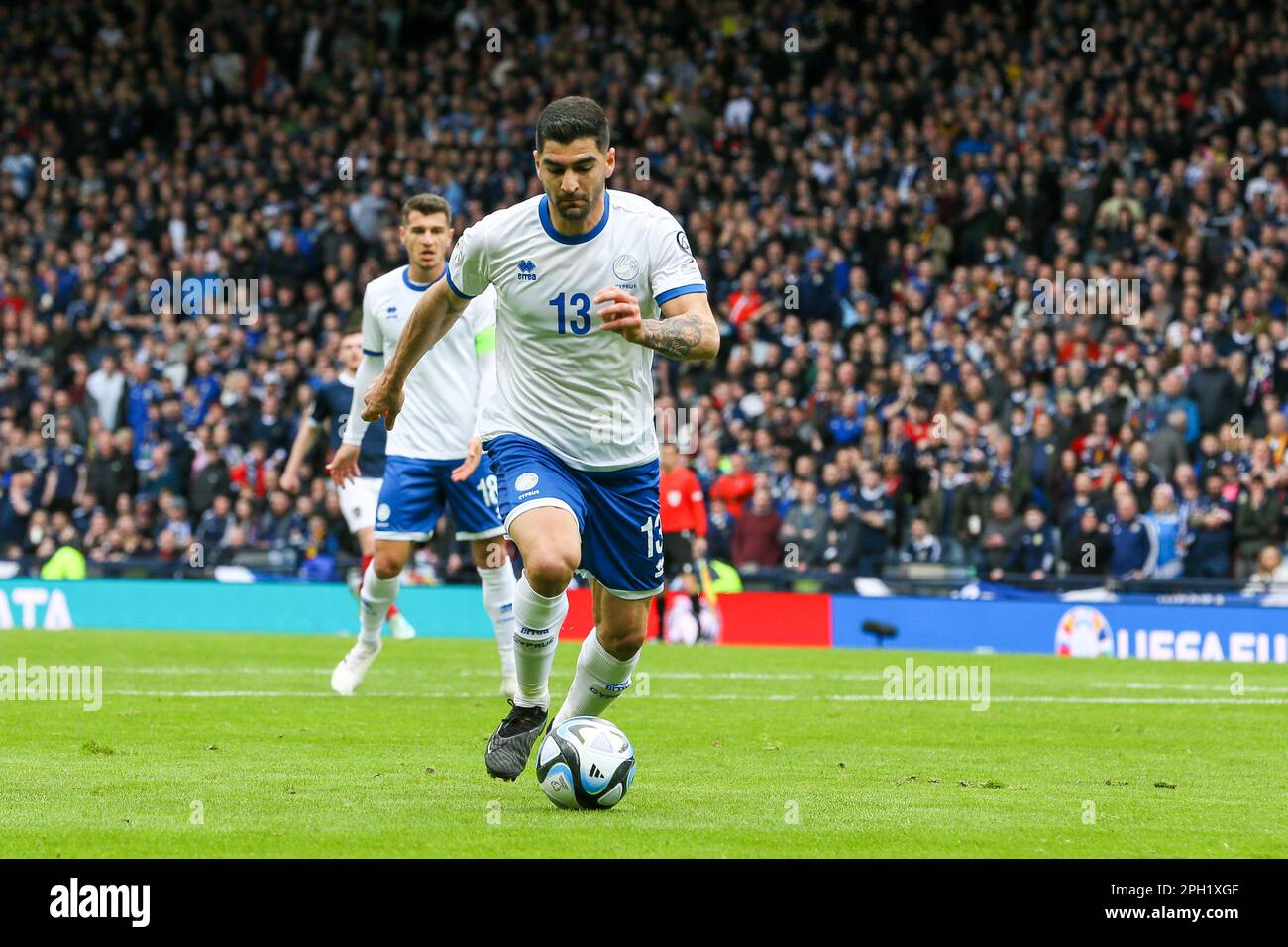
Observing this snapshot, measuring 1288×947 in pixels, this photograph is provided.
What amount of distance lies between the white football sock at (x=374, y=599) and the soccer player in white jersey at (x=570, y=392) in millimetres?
4096

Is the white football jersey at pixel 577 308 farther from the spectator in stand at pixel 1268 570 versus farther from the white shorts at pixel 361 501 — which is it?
the spectator in stand at pixel 1268 570

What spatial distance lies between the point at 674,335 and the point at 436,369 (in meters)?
5.19

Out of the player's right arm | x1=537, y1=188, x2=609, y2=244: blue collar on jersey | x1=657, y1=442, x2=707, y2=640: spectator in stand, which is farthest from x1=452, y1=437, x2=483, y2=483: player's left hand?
x1=657, y1=442, x2=707, y2=640: spectator in stand

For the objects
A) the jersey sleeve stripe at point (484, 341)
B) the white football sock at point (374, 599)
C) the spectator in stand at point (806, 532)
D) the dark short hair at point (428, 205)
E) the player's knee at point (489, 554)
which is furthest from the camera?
the spectator in stand at point (806, 532)

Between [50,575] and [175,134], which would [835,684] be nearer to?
[50,575]

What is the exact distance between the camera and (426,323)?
8.09 metres

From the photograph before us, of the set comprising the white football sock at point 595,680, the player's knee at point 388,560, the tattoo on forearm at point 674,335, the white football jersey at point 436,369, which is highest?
the tattoo on forearm at point 674,335

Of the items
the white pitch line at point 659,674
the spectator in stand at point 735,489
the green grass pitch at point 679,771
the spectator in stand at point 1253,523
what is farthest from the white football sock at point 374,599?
the spectator in stand at point 1253,523

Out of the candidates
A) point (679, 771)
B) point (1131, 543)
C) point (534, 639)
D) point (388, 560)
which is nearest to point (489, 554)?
point (388, 560)

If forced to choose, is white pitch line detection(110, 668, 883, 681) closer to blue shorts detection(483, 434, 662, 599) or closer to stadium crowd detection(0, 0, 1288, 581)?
stadium crowd detection(0, 0, 1288, 581)

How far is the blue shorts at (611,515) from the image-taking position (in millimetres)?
7910

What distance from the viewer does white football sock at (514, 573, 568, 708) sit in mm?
8039

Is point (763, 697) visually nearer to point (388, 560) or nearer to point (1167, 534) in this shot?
point (388, 560)
